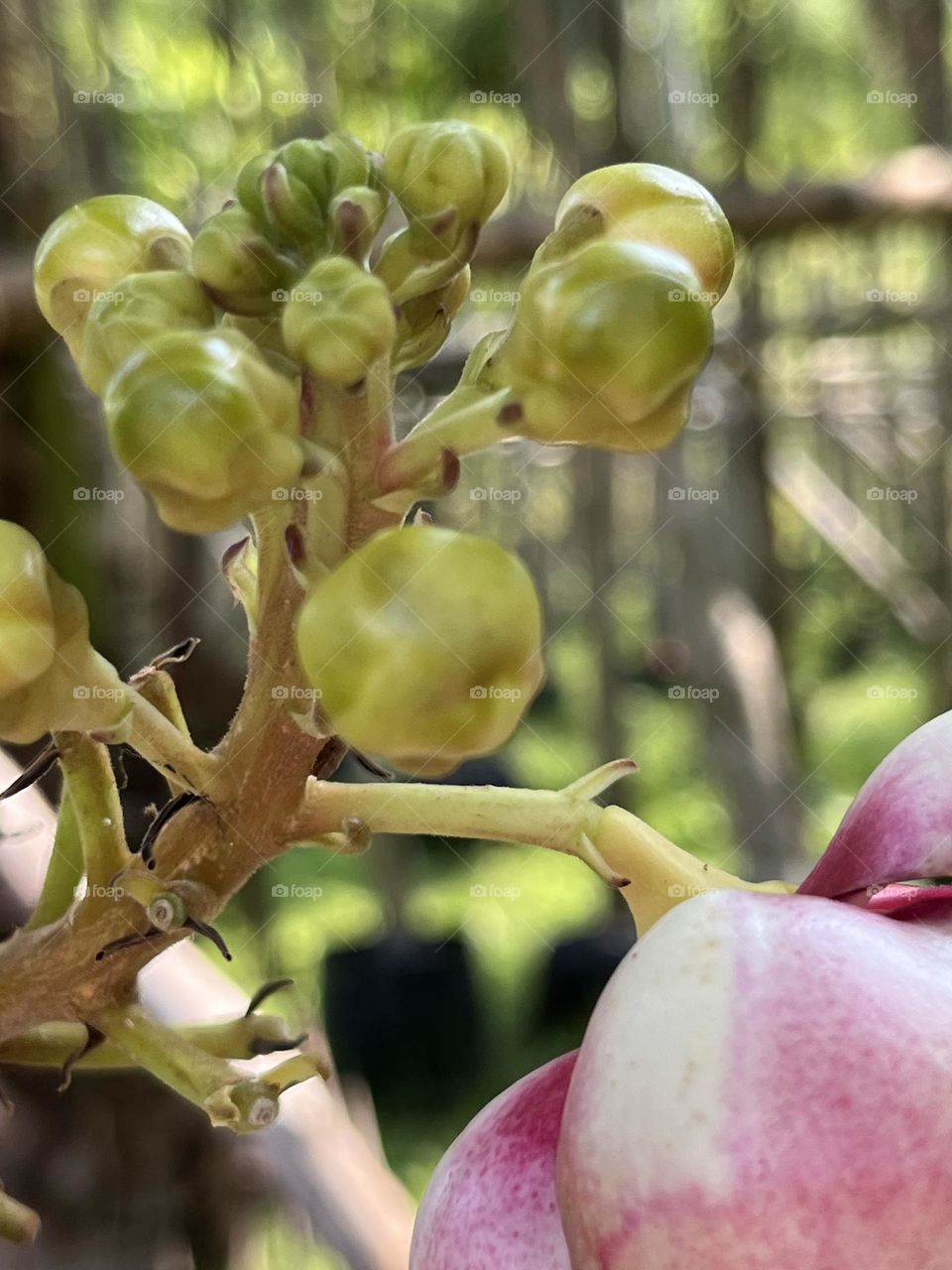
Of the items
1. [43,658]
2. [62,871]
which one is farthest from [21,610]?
[62,871]

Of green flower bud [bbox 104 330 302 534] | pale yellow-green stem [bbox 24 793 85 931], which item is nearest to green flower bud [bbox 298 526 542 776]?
green flower bud [bbox 104 330 302 534]

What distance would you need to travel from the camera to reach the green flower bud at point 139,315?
201 millimetres

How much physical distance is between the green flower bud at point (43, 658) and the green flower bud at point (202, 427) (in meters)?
0.02

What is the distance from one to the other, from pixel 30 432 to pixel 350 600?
2.41 ft

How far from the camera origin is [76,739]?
0.83 feet

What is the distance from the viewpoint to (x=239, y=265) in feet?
0.69

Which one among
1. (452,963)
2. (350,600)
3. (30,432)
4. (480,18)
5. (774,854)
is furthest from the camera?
(480,18)

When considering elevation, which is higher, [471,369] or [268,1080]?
[471,369]

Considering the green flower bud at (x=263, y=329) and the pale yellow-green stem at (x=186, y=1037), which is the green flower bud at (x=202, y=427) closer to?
the green flower bud at (x=263, y=329)

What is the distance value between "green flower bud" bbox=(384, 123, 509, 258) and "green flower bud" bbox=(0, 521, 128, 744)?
8 centimetres

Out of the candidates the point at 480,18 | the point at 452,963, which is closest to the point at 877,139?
the point at 480,18

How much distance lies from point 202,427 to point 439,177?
0.22 ft

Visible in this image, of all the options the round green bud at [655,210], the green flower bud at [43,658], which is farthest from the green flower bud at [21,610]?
the round green bud at [655,210]

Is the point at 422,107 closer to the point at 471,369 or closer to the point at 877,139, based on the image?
the point at 877,139
